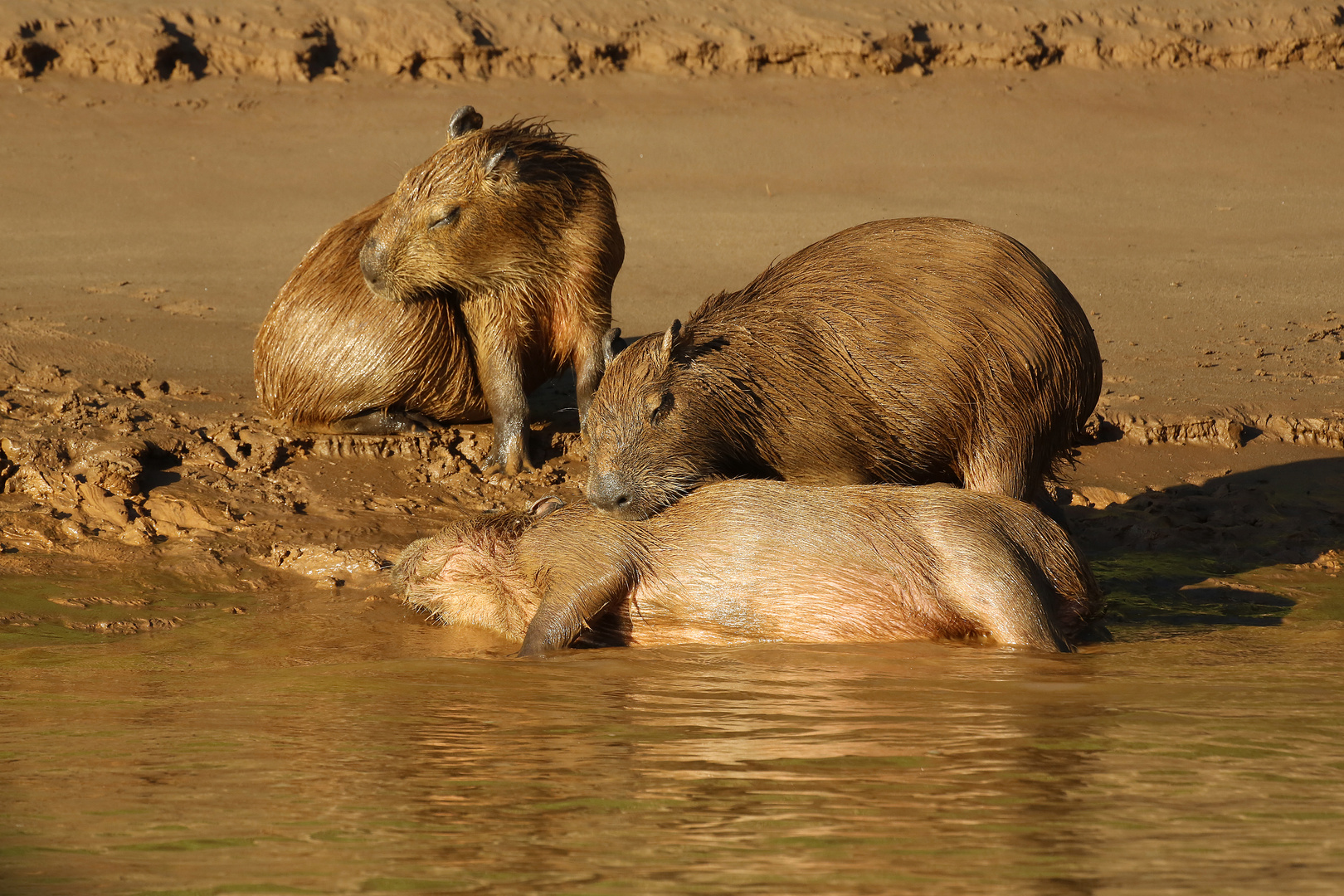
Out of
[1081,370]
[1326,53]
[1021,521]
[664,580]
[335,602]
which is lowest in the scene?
[335,602]

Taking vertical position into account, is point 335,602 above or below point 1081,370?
below

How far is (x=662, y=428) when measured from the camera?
5.55 meters

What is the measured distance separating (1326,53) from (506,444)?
11611 millimetres

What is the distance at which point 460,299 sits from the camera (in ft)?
23.9

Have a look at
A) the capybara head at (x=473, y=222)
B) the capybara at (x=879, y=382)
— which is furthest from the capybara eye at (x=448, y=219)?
the capybara at (x=879, y=382)

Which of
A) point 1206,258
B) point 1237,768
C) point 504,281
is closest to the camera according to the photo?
point 1237,768

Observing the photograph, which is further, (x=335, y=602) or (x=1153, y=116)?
(x=1153, y=116)

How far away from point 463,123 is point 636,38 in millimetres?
7399

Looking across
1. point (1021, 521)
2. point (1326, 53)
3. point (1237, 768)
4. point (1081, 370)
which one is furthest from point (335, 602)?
point (1326, 53)

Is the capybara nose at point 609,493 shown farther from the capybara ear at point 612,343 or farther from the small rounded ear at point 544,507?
the capybara ear at point 612,343

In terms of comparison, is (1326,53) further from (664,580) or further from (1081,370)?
(664,580)

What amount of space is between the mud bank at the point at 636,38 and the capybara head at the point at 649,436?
8.98 m

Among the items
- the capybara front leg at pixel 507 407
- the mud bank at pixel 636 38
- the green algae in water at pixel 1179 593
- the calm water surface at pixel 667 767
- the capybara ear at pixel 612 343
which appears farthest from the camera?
the mud bank at pixel 636 38

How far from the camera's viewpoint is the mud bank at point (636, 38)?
13.2m
